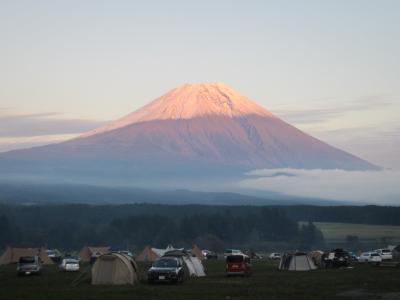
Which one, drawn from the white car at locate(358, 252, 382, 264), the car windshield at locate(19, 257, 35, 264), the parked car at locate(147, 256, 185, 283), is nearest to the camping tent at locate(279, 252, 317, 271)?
the white car at locate(358, 252, 382, 264)

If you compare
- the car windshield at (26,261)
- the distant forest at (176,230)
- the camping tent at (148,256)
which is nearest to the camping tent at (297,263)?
the car windshield at (26,261)

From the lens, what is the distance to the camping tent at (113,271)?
3759 centimetres

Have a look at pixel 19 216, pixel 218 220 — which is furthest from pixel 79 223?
pixel 218 220

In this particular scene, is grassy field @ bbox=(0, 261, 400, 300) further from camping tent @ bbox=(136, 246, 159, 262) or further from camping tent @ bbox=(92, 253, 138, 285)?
camping tent @ bbox=(136, 246, 159, 262)

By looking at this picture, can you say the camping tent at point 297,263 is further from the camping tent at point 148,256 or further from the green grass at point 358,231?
the green grass at point 358,231

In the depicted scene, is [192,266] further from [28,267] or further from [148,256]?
[148,256]

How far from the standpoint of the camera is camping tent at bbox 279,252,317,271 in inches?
2055

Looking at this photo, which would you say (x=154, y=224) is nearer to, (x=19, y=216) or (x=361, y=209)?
(x=19, y=216)

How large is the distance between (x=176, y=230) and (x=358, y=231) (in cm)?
2840

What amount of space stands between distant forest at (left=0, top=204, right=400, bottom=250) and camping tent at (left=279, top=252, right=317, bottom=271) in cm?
6964

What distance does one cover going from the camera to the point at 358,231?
137m

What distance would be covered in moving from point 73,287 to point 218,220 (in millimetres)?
103833

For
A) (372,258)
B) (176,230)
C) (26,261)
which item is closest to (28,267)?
(26,261)

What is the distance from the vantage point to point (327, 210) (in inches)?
6658
